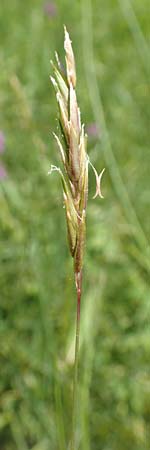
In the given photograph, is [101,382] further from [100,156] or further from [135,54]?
[135,54]

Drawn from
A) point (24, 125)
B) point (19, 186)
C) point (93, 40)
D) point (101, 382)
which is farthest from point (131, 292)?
point (93, 40)

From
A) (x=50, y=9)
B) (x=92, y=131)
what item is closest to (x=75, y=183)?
(x=92, y=131)

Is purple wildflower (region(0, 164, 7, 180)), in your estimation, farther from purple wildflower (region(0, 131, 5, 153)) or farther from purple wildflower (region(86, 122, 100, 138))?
purple wildflower (region(86, 122, 100, 138))

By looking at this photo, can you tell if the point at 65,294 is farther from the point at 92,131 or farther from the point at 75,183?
the point at 75,183

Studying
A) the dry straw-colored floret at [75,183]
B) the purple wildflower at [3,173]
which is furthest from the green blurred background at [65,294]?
the dry straw-colored floret at [75,183]

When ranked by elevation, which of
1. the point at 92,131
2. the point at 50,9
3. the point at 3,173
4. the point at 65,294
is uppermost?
the point at 50,9
